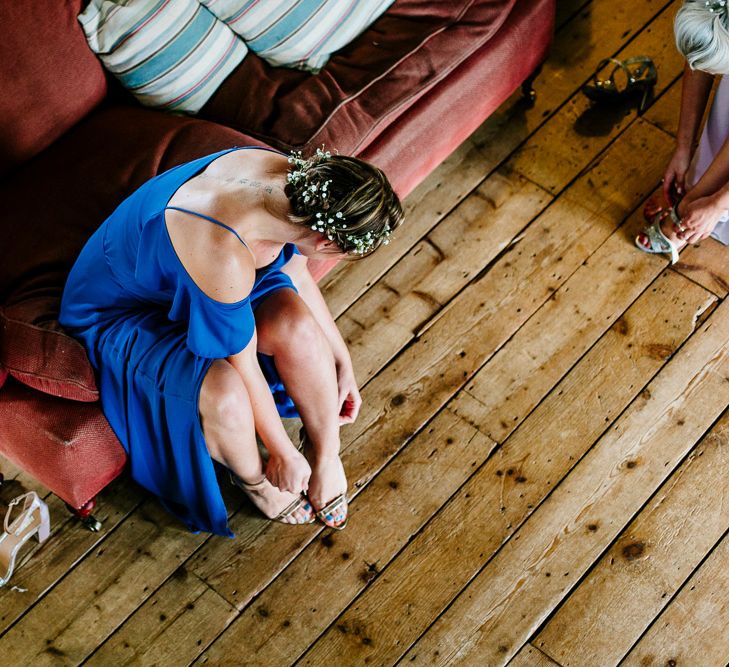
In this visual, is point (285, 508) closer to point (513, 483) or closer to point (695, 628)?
point (513, 483)

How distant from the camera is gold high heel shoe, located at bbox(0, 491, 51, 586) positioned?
1874mm

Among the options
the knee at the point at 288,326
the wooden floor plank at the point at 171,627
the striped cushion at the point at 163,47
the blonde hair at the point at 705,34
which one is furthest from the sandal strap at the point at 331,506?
the blonde hair at the point at 705,34

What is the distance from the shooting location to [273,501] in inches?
73.4

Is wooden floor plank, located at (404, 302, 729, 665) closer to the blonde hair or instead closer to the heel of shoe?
the blonde hair

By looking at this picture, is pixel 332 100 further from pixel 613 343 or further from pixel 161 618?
pixel 161 618

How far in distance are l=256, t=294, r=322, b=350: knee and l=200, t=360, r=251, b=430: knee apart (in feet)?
0.41

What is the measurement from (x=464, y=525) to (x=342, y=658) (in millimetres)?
391

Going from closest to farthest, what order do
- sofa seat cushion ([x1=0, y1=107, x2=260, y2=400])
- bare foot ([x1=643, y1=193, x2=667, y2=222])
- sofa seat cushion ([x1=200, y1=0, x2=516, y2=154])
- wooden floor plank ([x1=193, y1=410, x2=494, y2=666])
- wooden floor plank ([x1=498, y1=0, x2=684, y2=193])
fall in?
sofa seat cushion ([x1=0, y1=107, x2=260, y2=400]), wooden floor plank ([x1=193, y1=410, x2=494, y2=666]), sofa seat cushion ([x1=200, y1=0, x2=516, y2=154]), bare foot ([x1=643, y1=193, x2=667, y2=222]), wooden floor plank ([x1=498, y1=0, x2=684, y2=193])

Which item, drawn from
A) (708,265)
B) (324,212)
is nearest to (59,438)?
(324,212)

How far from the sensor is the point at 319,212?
1.42 metres

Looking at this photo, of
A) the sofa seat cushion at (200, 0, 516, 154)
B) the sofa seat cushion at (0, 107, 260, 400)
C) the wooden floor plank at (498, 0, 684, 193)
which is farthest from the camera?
the wooden floor plank at (498, 0, 684, 193)

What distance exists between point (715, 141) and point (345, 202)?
118 cm

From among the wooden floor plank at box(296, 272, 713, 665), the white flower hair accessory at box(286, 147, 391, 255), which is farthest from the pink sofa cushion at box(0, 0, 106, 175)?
→ the wooden floor plank at box(296, 272, 713, 665)

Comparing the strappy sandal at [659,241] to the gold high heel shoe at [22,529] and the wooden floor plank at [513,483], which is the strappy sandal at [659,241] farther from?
the gold high heel shoe at [22,529]
